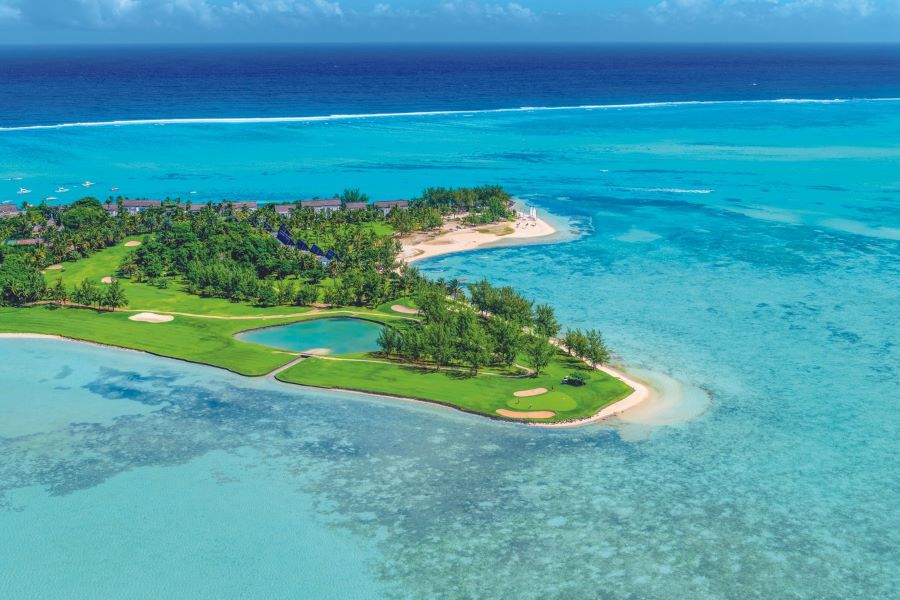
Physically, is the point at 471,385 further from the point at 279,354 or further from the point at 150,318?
the point at 150,318

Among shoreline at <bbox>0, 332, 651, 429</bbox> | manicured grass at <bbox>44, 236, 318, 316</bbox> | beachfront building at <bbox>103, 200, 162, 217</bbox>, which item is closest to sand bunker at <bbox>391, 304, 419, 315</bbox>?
manicured grass at <bbox>44, 236, 318, 316</bbox>

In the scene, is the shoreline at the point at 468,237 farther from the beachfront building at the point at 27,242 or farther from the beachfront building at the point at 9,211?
the beachfront building at the point at 9,211

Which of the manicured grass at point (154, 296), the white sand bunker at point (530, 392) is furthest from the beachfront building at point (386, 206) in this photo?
the white sand bunker at point (530, 392)

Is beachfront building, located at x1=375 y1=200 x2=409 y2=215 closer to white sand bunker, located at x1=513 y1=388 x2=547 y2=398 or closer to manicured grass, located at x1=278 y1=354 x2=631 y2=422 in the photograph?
manicured grass, located at x1=278 y1=354 x2=631 y2=422

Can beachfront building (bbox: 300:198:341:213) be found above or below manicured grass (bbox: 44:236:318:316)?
above

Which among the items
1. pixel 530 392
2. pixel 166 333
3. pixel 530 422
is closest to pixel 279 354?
pixel 166 333

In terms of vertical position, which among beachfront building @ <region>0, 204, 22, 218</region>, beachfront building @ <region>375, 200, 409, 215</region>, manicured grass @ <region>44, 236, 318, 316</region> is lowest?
manicured grass @ <region>44, 236, 318, 316</region>

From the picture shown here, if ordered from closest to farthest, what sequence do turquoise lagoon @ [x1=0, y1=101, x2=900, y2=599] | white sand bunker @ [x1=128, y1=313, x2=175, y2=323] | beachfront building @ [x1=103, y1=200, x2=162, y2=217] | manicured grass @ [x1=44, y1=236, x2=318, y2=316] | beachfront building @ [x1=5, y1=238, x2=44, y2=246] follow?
turquoise lagoon @ [x1=0, y1=101, x2=900, y2=599] < white sand bunker @ [x1=128, y1=313, x2=175, y2=323] < manicured grass @ [x1=44, y1=236, x2=318, y2=316] < beachfront building @ [x1=5, y1=238, x2=44, y2=246] < beachfront building @ [x1=103, y1=200, x2=162, y2=217]
